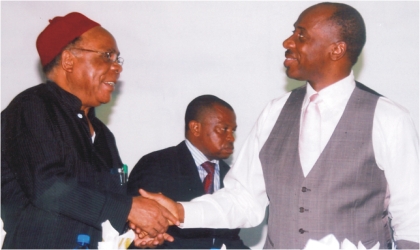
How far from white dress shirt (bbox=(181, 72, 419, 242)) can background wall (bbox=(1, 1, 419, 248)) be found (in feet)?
6.35

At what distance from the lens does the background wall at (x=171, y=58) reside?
4.52 metres

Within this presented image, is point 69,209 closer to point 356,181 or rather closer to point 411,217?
point 356,181

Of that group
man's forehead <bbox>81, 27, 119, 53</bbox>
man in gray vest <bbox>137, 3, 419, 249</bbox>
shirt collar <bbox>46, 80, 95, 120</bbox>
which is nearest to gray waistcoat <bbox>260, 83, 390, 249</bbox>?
man in gray vest <bbox>137, 3, 419, 249</bbox>

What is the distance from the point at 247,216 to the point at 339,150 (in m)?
0.53

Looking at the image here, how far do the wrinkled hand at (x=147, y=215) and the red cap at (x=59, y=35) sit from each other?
85 centimetres

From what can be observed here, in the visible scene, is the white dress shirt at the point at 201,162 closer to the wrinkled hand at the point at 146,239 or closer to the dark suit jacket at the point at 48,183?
the wrinkled hand at the point at 146,239

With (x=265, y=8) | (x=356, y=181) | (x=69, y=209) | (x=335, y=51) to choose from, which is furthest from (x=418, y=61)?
(x=69, y=209)

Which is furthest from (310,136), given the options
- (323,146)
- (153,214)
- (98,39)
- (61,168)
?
(98,39)

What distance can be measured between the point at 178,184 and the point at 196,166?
21cm

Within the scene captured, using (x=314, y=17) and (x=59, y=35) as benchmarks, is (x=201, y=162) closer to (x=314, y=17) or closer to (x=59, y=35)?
(x=59, y=35)

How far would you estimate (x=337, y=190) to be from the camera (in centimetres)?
223

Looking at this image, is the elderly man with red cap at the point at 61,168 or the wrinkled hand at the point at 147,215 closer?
the elderly man with red cap at the point at 61,168

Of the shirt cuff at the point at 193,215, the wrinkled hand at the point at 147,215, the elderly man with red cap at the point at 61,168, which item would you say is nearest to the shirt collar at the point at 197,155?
the elderly man with red cap at the point at 61,168

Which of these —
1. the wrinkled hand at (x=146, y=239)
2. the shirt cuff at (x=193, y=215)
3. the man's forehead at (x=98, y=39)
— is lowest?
the wrinkled hand at (x=146, y=239)
